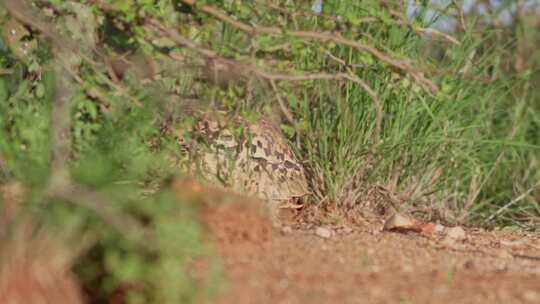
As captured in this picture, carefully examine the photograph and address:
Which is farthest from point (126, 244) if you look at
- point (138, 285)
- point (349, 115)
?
point (349, 115)

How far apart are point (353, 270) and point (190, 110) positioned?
120 cm

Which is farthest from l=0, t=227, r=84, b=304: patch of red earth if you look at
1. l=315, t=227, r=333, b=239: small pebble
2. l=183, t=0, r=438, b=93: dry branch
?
l=315, t=227, r=333, b=239: small pebble

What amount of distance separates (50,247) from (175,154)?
1.43 metres

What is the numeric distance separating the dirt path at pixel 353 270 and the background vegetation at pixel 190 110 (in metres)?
0.20

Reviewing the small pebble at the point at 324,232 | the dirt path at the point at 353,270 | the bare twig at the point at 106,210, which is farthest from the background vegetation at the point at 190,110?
the small pebble at the point at 324,232

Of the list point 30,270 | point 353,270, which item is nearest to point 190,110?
point 353,270

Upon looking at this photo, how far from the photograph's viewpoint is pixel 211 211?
2646 mm

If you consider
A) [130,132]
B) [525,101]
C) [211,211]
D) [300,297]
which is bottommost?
[300,297]

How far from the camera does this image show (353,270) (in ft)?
8.80

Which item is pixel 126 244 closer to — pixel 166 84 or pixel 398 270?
pixel 398 270

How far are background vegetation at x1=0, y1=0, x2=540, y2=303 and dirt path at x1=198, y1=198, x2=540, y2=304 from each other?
20cm

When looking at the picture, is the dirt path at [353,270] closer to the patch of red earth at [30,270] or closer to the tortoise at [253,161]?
the patch of red earth at [30,270]

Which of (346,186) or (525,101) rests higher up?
(525,101)

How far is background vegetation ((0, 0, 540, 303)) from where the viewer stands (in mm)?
2160
